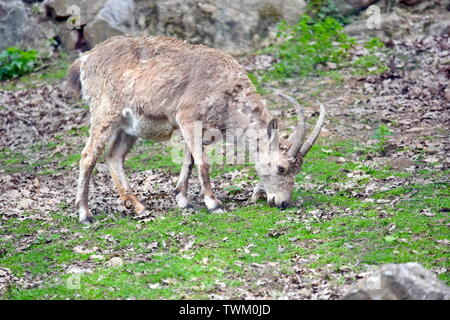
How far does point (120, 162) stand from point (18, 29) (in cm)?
871

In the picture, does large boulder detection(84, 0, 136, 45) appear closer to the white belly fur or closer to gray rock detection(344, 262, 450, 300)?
the white belly fur

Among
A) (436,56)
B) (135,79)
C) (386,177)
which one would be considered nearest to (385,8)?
(436,56)

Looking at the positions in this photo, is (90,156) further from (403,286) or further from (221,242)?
(403,286)

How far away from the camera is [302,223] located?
29.0ft

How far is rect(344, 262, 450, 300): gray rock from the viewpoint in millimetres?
5949

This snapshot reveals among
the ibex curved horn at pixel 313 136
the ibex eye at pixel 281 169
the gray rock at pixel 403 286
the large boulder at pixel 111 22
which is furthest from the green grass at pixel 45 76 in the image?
the gray rock at pixel 403 286

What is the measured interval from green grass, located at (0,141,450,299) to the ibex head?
256mm

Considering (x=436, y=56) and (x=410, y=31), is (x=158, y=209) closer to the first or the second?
(x=436, y=56)


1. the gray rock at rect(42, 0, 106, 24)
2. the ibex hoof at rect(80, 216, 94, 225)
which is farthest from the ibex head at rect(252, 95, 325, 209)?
the gray rock at rect(42, 0, 106, 24)

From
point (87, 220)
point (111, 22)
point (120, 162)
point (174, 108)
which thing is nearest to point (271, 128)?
point (174, 108)

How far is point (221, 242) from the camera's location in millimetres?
8406

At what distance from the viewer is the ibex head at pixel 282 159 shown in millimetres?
9633

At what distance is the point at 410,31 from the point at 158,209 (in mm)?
9735

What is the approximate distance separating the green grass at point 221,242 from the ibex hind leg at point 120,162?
49 centimetres
